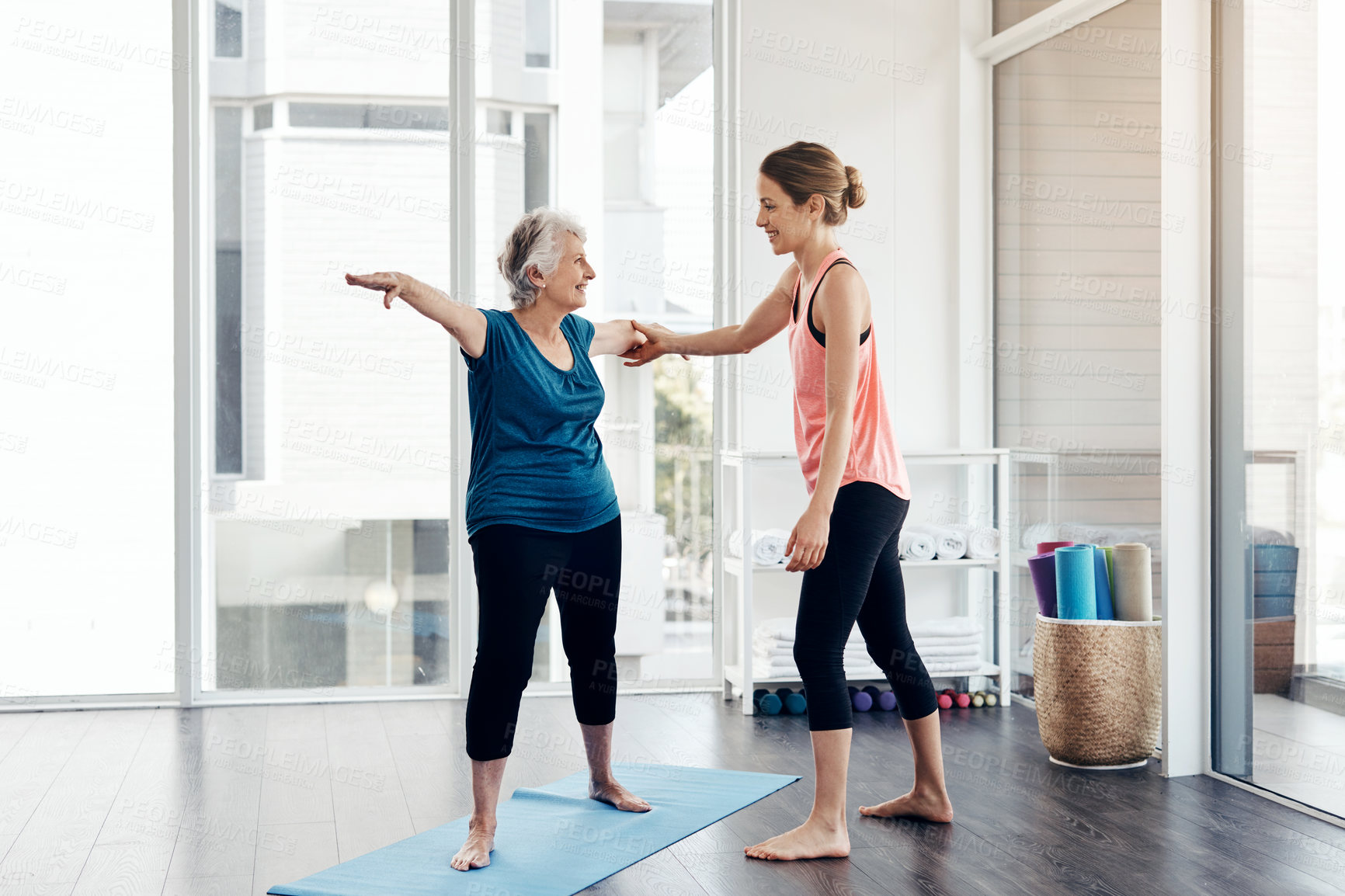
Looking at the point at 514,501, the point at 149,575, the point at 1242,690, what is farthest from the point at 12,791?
the point at 1242,690

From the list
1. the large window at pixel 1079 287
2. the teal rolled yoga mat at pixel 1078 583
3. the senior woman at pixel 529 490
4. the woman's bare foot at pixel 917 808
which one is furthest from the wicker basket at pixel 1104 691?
the senior woman at pixel 529 490

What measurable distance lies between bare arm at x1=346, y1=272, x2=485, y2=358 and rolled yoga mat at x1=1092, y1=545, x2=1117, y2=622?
66.0 inches

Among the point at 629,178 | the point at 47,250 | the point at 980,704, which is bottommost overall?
the point at 980,704

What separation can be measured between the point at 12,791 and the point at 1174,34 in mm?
3243

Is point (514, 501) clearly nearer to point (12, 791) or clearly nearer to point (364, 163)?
point (12, 791)

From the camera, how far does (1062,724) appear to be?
307 centimetres

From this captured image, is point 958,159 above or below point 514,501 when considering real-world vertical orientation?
above

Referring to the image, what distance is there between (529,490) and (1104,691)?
5.11ft

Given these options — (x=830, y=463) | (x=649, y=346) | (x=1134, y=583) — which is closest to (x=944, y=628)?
(x=1134, y=583)

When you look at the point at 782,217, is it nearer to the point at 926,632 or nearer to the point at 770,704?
the point at 770,704

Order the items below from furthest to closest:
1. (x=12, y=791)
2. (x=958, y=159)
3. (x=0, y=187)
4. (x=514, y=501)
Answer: (x=958, y=159)
(x=0, y=187)
(x=12, y=791)
(x=514, y=501)

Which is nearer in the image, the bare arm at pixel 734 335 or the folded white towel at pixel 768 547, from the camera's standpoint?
the bare arm at pixel 734 335

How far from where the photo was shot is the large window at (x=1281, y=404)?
268 cm

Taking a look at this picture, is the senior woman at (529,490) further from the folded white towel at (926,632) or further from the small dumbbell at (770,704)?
the folded white towel at (926,632)
